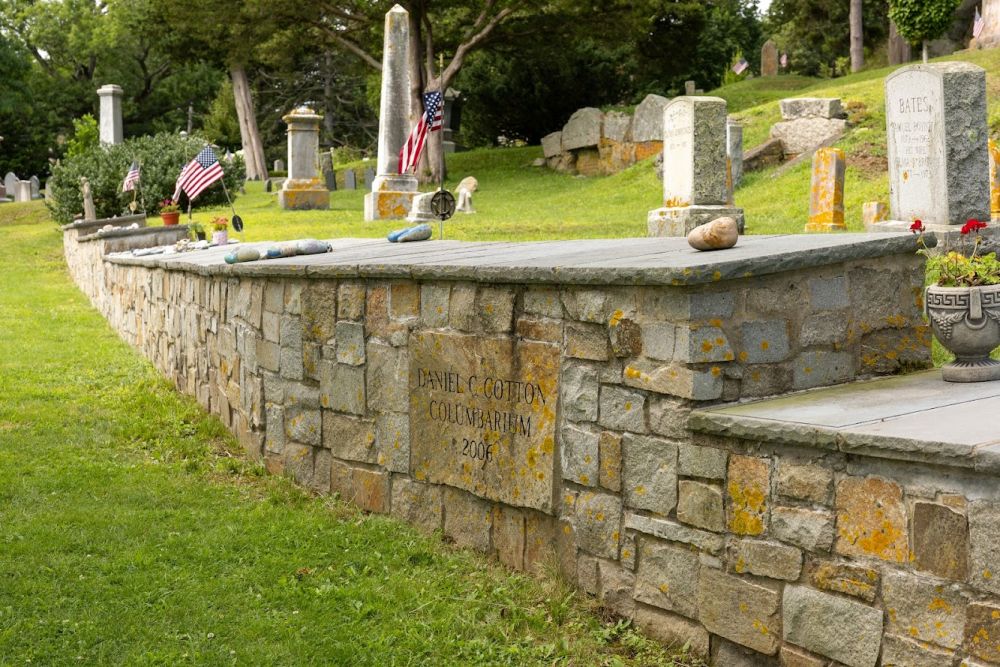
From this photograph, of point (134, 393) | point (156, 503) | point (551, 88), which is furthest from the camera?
point (551, 88)

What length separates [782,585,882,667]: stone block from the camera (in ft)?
11.5

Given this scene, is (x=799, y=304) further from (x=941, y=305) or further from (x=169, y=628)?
(x=169, y=628)

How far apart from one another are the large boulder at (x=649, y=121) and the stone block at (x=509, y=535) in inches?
840

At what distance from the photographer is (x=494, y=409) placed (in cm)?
511

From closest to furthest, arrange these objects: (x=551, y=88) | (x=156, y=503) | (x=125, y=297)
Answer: (x=156, y=503) → (x=125, y=297) → (x=551, y=88)

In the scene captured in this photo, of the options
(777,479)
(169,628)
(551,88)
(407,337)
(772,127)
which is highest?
(551,88)

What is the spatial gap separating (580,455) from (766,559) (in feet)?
3.27

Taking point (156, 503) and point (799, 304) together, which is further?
point (156, 503)

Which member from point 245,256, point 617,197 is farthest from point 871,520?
point 617,197

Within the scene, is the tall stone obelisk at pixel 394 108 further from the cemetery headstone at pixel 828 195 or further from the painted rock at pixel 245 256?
the painted rock at pixel 245 256

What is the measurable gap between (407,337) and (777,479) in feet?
7.68

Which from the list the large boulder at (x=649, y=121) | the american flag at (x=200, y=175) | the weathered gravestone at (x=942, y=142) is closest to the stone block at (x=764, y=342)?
the weathered gravestone at (x=942, y=142)

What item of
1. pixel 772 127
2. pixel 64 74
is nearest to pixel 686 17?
pixel 772 127

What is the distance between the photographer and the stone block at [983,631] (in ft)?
10.5
